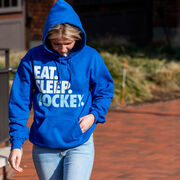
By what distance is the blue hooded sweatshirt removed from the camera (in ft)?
8.98

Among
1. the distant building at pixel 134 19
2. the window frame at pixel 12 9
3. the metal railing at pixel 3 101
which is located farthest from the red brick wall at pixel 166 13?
the metal railing at pixel 3 101

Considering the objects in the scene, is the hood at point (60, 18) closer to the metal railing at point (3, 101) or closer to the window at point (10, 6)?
the metal railing at point (3, 101)

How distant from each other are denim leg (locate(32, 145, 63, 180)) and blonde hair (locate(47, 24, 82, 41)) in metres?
0.65

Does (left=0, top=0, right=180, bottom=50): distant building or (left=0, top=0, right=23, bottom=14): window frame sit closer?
(left=0, top=0, right=23, bottom=14): window frame

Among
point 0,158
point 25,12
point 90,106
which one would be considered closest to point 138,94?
point 25,12

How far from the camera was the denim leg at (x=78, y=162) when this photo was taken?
2.71m

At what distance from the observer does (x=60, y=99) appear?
9.06 feet

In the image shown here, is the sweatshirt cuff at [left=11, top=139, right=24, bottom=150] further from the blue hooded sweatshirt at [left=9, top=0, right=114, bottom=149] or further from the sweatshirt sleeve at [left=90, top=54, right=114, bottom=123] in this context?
the sweatshirt sleeve at [left=90, top=54, right=114, bottom=123]

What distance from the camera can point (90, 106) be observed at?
2855mm

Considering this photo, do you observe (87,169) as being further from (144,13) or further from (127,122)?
(144,13)

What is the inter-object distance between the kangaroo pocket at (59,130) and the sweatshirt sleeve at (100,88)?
15 cm

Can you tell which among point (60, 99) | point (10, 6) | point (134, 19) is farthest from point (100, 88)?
point (134, 19)

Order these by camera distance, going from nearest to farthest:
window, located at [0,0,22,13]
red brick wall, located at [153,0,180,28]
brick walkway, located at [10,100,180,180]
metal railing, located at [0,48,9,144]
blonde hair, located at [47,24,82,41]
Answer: blonde hair, located at [47,24,82,41] < metal railing, located at [0,48,9,144] < brick walkway, located at [10,100,180,180] < window, located at [0,0,22,13] < red brick wall, located at [153,0,180,28]

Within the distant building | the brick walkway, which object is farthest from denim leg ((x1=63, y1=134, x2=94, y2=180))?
the distant building
